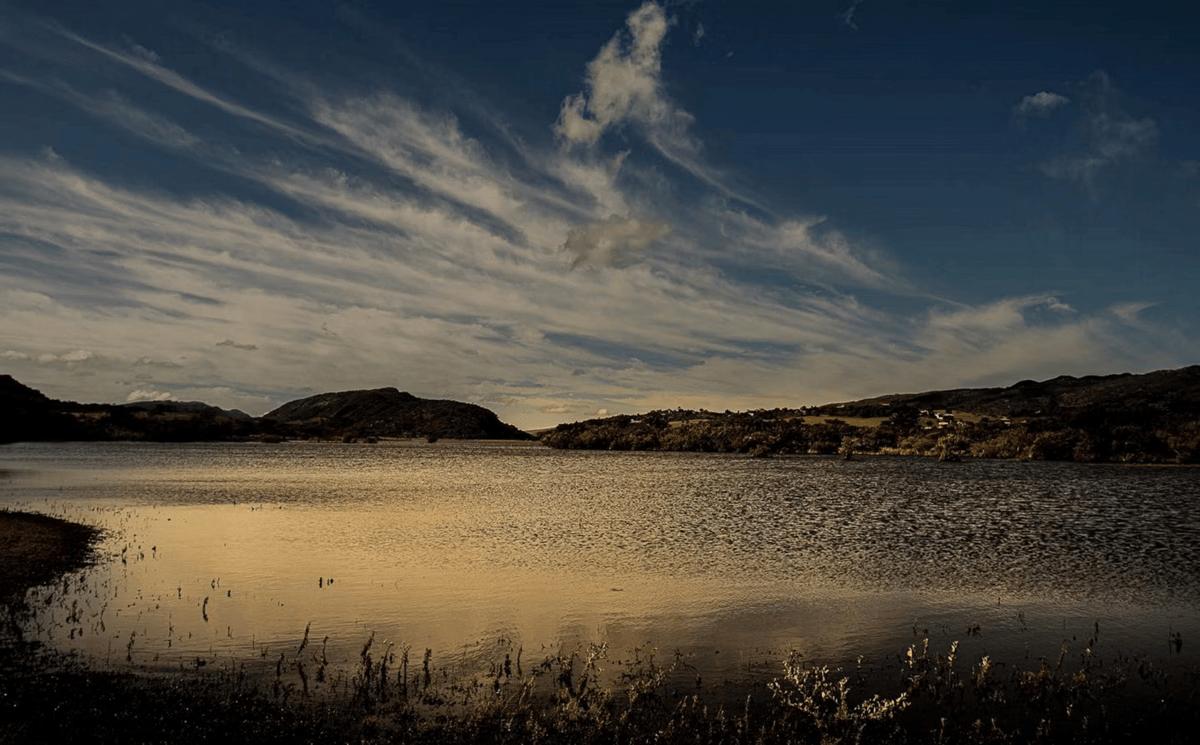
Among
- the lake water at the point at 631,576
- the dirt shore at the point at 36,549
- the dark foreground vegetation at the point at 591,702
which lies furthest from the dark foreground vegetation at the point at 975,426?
the dirt shore at the point at 36,549

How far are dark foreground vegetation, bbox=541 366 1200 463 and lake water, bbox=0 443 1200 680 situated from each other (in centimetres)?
5104

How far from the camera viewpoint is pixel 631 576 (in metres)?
25.1

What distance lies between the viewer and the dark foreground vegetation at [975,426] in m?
96.7

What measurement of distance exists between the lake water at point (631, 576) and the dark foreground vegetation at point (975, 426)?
51.0 metres

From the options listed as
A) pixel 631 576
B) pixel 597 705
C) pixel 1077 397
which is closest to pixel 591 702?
pixel 597 705

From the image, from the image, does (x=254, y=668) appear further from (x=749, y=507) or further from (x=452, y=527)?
(x=749, y=507)

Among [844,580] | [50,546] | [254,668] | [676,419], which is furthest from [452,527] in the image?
[676,419]

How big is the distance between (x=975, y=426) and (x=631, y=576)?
359ft

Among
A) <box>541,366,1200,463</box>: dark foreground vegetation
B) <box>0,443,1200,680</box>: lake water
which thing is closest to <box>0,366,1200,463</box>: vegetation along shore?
<box>541,366,1200,463</box>: dark foreground vegetation

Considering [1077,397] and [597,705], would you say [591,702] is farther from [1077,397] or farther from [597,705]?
[1077,397]

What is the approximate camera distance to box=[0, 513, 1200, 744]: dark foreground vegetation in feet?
38.8

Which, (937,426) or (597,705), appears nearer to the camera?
(597,705)

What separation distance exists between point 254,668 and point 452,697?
4.50m

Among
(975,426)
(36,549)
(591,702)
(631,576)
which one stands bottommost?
(591,702)
